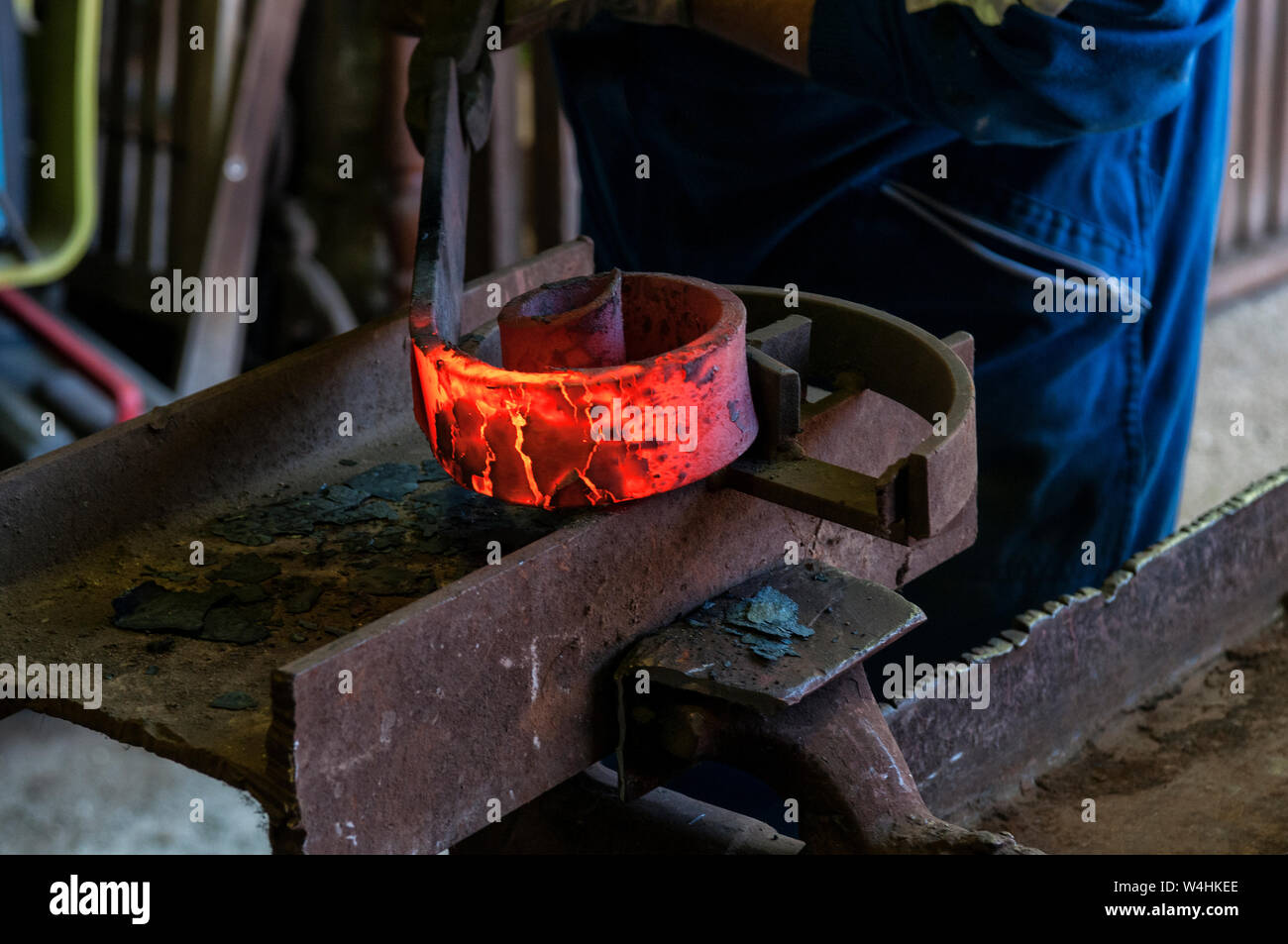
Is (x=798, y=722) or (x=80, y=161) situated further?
(x=80, y=161)

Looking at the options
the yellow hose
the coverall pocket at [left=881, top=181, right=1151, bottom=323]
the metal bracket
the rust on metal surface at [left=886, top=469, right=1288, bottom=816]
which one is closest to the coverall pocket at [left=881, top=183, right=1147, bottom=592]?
the coverall pocket at [left=881, top=181, right=1151, bottom=323]

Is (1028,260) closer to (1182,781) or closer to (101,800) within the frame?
(1182,781)

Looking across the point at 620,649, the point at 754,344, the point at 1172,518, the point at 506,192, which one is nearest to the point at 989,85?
the point at 754,344

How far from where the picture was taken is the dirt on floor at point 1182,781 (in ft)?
4.16

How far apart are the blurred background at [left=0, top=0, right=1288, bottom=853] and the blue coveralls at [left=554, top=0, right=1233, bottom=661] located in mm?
1170

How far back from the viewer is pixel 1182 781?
1351 millimetres

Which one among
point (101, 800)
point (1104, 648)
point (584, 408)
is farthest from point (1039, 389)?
point (101, 800)

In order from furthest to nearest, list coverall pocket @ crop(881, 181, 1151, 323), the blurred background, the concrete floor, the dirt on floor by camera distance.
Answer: the blurred background, the concrete floor, coverall pocket @ crop(881, 181, 1151, 323), the dirt on floor

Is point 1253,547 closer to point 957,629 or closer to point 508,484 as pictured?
point 957,629

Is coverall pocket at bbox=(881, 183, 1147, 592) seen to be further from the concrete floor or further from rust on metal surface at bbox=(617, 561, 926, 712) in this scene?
the concrete floor

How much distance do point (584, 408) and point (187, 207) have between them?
7.84ft

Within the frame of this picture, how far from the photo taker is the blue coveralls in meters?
1.65

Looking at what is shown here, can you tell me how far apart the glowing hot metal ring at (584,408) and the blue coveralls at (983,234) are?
54 cm

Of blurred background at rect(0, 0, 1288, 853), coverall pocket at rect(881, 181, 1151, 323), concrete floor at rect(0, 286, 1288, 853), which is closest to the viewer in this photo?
coverall pocket at rect(881, 181, 1151, 323)
